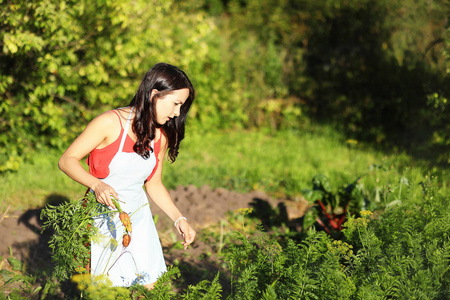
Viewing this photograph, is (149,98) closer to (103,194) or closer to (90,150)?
(90,150)

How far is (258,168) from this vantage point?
637 cm

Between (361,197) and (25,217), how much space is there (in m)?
3.10

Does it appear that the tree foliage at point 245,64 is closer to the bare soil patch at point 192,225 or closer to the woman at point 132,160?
the bare soil patch at point 192,225

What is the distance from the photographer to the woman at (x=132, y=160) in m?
2.63

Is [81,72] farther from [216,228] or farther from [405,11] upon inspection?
[405,11]

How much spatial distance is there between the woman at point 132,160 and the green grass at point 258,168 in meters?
2.32

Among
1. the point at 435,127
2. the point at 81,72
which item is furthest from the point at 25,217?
the point at 435,127

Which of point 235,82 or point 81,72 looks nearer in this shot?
point 81,72

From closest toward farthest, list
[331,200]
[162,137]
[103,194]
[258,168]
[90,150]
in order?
[103,194] < [90,150] < [162,137] < [331,200] < [258,168]

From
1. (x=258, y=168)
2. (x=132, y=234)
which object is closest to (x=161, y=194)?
(x=132, y=234)

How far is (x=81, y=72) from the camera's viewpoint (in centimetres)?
595

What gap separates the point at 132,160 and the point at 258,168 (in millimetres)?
3791

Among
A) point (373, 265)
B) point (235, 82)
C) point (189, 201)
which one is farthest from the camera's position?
point (235, 82)

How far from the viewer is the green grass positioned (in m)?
5.25
